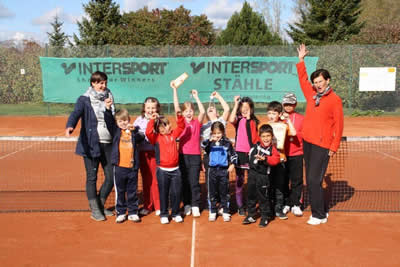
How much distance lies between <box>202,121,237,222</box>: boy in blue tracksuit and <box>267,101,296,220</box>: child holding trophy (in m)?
0.62

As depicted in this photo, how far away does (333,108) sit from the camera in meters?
5.00

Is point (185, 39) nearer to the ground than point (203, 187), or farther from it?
farther from it

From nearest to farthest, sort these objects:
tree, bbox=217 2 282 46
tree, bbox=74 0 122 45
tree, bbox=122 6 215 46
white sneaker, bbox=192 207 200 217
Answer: white sneaker, bbox=192 207 200 217, tree, bbox=74 0 122 45, tree, bbox=217 2 282 46, tree, bbox=122 6 215 46

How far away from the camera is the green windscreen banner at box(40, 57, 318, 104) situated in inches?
645

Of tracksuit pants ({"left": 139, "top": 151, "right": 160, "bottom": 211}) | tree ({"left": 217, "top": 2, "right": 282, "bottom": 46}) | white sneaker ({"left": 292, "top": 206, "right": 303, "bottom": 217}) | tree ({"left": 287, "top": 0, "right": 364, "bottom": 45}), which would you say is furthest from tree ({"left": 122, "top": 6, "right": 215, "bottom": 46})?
white sneaker ({"left": 292, "top": 206, "right": 303, "bottom": 217})

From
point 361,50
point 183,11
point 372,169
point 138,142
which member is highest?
point 183,11

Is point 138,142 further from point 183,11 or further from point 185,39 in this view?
point 183,11

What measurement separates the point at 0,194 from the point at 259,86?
11.7 metres

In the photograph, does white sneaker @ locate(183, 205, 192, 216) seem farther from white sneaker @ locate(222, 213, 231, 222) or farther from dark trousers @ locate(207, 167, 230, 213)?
white sneaker @ locate(222, 213, 231, 222)

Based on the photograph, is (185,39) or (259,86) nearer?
(259,86)

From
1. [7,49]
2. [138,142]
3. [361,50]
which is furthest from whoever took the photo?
[7,49]

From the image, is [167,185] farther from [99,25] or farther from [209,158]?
[99,25]

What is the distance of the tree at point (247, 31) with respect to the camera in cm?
3175

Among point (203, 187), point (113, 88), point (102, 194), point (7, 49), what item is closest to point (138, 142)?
point (102, 194)
